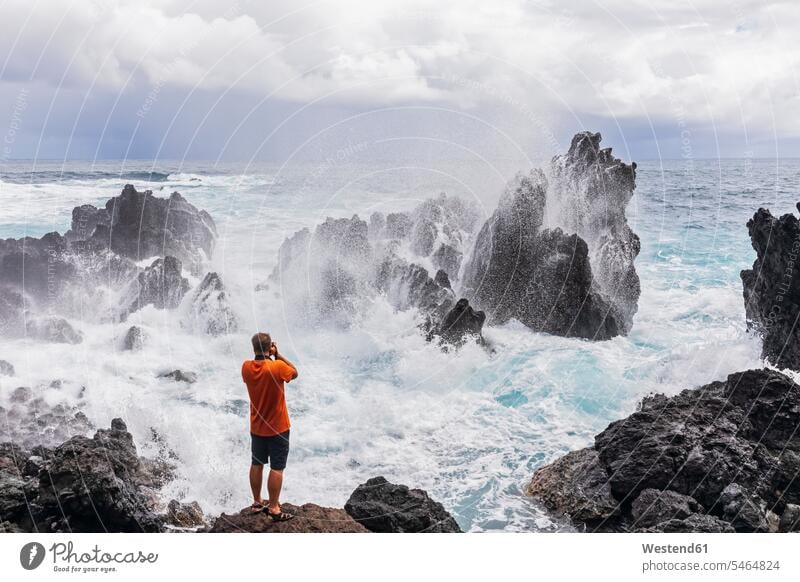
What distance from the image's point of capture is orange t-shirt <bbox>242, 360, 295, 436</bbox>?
6.46m

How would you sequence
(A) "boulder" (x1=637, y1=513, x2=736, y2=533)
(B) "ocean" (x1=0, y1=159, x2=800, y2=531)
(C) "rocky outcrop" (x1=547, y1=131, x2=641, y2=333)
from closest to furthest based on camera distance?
(A) "boulder" (x1=637, y1=513, x2=736, y2=533), (B) "ocean" (x1=0, y1=159, x2=800, y2=531), (C) "rocky outcrop" (x1=547, y1=131, x2=641, y2=333)

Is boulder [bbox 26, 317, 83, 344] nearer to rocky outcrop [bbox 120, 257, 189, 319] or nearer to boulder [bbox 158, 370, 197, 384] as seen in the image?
rocky outcrop [bbox 120, 257, 189, 319]

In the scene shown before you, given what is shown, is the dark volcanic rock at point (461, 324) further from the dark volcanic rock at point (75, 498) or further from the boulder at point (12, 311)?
the boulder at point (12, 311)

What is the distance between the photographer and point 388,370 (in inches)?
536

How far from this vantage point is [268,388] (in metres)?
6.50

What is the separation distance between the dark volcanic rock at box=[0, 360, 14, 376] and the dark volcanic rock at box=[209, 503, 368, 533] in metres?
8.43

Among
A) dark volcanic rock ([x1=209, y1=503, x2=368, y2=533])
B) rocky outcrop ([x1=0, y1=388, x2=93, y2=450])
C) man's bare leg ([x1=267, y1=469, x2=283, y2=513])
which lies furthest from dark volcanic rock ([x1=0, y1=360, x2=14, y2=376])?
man's bare leg ([x1=267, y1=469, x2=283, y2=513])

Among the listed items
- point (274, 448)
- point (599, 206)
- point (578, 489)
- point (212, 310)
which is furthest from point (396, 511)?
point (599, 206)

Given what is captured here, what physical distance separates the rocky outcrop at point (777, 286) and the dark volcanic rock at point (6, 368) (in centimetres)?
1495

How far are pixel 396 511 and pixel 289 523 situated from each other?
146cm
